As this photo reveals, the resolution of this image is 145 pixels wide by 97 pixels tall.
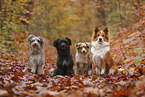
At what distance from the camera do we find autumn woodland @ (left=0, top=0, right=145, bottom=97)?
11.6ft

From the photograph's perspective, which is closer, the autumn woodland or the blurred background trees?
the autumn woodland

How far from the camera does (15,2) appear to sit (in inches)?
403

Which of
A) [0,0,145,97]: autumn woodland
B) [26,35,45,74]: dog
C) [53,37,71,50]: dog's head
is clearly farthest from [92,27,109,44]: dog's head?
[26,35,45,74]: dog

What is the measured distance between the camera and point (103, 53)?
6312 mm

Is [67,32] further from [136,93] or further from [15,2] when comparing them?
[136,93]

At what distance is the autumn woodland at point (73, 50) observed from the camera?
3531 millimetres

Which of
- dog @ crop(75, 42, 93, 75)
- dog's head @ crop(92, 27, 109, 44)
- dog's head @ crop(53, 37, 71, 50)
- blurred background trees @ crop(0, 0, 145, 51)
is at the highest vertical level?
blurred background trees @ crop(0, 0, 145, 51)

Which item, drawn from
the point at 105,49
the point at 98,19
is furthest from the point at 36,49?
the point at 98,19

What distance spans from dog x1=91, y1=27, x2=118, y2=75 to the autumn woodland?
46cm

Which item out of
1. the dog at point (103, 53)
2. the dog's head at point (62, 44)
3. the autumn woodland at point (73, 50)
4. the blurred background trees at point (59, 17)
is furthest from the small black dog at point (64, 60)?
the blurred background trees at point (59, 17)

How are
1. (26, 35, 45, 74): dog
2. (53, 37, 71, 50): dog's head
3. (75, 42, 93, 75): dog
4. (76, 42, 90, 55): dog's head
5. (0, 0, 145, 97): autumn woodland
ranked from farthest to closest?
1. (75, 42, 93, 75): dog
2. (76, 42, 90, 55): dog's head
3. (26, 35, 45, 74): dog
4. (53, 37, 71, 50): dog's head
5. (0, 0, 145, 97): autumn woodland

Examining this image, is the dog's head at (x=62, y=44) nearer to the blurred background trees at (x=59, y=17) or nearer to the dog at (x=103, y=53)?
the dog at (x=103, y=53)

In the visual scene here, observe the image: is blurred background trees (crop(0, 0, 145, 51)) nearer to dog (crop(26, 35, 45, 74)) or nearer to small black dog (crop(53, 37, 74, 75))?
dog (crop(26, 35, 45, 74))

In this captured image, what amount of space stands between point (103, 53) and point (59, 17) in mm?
21857
